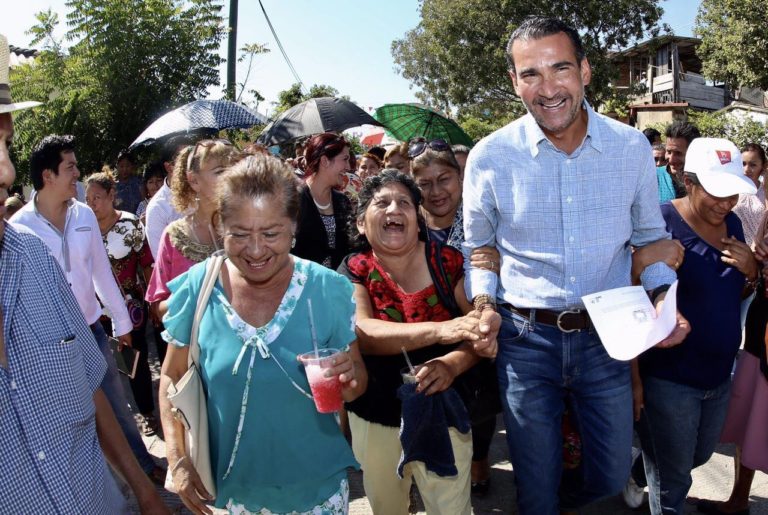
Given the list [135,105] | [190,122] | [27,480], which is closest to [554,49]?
[27,480]

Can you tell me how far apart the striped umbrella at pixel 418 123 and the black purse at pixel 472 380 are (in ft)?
13.7

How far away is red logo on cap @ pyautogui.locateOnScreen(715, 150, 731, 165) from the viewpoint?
3.10 meters

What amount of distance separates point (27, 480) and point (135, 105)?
9.26 m

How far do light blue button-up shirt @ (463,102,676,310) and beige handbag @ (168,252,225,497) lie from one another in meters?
1.16

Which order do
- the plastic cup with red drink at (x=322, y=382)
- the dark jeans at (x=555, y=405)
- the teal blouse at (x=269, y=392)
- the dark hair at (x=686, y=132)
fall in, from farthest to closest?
1. the dark hair at (x=686, y=132)
2. the dark jeans at (x=555, y=405)
3. the teal blouse at (x=269, y=392)
4. the plastic cup with red drink at (x=322, y=382)

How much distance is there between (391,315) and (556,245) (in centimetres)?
81

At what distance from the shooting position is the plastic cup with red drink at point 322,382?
→ 2.11 metres

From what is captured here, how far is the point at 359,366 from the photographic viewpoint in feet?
7.95

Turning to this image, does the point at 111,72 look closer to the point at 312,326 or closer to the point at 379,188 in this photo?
the point at 379,188

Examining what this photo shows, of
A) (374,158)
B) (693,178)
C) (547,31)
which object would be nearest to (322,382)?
(547,31)

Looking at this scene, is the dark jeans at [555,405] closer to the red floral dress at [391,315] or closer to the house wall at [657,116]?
the red floral dress at [391,315]

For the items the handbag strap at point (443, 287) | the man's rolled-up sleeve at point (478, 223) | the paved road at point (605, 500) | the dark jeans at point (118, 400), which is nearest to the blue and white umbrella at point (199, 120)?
the dark jeans at point (118, 400)

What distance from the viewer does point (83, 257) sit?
418cm

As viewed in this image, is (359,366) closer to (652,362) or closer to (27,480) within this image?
(27,480)
